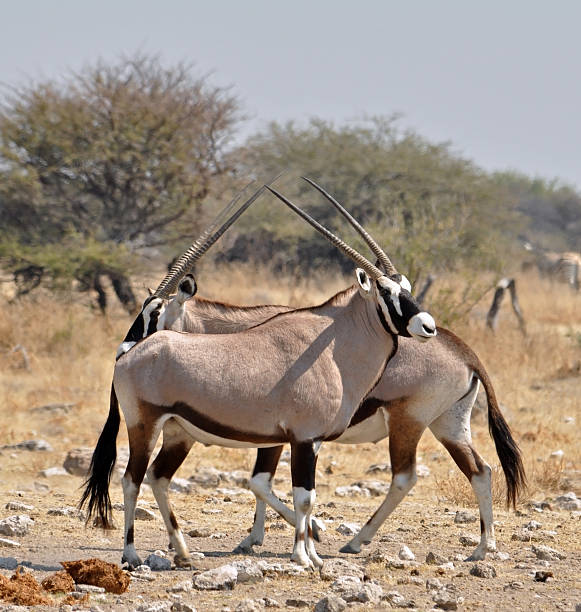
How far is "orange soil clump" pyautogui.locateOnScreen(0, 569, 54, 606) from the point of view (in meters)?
4.95

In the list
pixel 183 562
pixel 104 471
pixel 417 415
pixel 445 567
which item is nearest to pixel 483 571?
pixel 445 567

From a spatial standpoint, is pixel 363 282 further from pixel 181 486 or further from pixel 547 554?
pixel 181 486

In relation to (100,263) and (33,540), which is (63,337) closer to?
(100,263)

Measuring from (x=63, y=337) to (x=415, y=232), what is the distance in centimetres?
533

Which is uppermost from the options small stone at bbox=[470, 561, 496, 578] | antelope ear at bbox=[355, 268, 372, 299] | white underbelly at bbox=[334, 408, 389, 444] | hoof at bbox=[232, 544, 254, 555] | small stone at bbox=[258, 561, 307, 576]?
antelope ear at bbox=[355, 268, 372, 299]

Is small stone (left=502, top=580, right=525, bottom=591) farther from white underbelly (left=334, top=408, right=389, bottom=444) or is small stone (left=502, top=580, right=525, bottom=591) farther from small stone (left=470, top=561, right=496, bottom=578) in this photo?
white underbelly (left=334, top=408, right=389, bottom=444)

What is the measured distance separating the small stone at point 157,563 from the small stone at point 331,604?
134 centimetres

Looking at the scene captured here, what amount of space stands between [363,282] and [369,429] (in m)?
1.11

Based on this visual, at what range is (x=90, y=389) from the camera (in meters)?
12.9

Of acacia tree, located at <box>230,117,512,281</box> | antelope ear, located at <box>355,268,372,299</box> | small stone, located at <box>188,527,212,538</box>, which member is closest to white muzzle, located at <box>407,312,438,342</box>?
antelope ear, located at <box>355,268,372,299</box>

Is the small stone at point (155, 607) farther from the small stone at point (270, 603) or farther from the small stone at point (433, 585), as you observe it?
the small stone at point (433, 585)

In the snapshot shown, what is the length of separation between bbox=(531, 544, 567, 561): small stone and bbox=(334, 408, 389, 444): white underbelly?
1.15 metres

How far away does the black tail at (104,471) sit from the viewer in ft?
20.3

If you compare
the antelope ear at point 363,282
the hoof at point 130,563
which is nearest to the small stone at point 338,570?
→ the hoof at point 130,563
